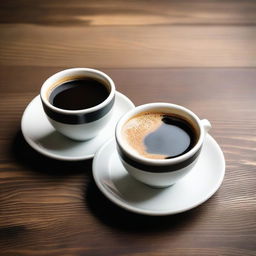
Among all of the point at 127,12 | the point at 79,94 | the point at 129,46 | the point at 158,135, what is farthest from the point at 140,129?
the point at 127,12

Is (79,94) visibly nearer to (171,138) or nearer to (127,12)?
(171,138)

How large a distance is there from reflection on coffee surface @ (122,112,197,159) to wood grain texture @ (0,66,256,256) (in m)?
0.09

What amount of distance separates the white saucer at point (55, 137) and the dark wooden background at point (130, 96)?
20mm

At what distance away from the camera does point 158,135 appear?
2.06 ft

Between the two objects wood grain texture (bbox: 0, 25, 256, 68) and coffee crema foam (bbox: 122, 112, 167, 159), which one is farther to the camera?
wood grain texture (bbox: 0, 25, 256, 68)

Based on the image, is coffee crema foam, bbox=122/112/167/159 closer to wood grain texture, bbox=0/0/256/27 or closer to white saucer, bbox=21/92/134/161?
white saucer, bbox=21/92/134/161

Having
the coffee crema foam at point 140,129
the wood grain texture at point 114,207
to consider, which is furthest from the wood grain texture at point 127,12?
the coffee crema foam at point 140,129

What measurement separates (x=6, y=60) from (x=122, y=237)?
0.51 meters

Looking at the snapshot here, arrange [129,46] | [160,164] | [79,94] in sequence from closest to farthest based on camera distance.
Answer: [160,164], [79,94], [129,46]

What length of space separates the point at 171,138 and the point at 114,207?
136mm

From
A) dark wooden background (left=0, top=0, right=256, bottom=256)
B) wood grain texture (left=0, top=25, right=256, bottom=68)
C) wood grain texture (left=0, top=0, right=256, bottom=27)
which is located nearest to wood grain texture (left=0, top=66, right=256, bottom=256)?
dark wooden background (left=0, top=0, right=256, bottom=256)

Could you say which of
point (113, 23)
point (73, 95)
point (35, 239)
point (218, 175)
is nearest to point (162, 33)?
point (113, 23)

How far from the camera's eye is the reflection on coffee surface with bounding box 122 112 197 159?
596 millimetres

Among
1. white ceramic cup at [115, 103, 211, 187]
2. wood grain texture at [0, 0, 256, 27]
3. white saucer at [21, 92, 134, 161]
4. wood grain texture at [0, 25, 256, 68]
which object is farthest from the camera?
wood grain texture at [0, 0, 256, 27]
